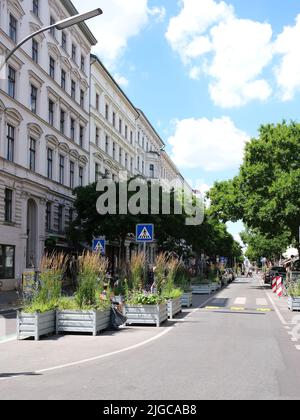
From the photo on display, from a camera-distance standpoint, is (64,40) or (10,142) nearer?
(10,142)

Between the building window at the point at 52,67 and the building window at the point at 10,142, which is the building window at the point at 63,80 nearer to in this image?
the building window at the point at 52,67

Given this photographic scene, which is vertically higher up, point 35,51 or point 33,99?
point 35,51

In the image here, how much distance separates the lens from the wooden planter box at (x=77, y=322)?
12594 millimetres

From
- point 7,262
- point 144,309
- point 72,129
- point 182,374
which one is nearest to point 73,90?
point 72,129

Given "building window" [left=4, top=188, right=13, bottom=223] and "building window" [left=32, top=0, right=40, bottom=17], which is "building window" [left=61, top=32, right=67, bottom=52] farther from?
"building window" [left=4, top=188, right=13, bottom=223]

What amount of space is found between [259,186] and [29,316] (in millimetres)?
29251

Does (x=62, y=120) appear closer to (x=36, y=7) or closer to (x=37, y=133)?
(x=37, y=133)

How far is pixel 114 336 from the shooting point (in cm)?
1249

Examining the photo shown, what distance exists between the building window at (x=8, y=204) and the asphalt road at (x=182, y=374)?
2036 cm

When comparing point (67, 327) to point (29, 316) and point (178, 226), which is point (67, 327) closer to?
point (29, 316)

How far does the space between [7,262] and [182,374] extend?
24322 millimetres

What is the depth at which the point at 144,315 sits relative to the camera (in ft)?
48.3

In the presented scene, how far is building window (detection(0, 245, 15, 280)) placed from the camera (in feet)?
98.4
